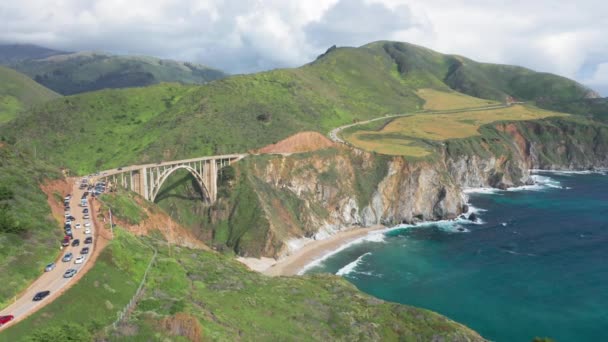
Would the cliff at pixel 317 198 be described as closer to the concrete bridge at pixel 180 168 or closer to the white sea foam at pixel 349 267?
the concrete bridge at pixel 180 168

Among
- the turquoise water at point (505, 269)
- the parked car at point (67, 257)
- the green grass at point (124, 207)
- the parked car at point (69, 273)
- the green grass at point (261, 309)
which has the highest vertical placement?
the green grass at point (124, 207)

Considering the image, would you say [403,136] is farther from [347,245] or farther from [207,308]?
[207,308]

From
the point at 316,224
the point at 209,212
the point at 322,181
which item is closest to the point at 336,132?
the point at 322,181

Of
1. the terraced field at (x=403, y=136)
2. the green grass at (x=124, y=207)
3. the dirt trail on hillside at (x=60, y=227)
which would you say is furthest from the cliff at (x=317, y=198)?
the dirt trail on hillside at (x=60, y=227)

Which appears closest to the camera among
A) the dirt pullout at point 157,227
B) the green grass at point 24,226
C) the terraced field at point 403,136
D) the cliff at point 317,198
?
the green grass at point 24,226

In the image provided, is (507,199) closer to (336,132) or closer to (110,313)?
(336,132)

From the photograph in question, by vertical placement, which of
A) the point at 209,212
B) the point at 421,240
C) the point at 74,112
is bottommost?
the point at 421,240

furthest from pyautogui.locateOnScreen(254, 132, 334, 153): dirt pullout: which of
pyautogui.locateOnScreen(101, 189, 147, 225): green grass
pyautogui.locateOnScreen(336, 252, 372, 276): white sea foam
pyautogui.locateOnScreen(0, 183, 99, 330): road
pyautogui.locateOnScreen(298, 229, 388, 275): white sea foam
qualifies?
pyautogui.locateOnScreen(0, 183, 99, 330): road

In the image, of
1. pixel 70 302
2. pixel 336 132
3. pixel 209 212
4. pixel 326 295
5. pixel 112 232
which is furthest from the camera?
pixel 336 132
